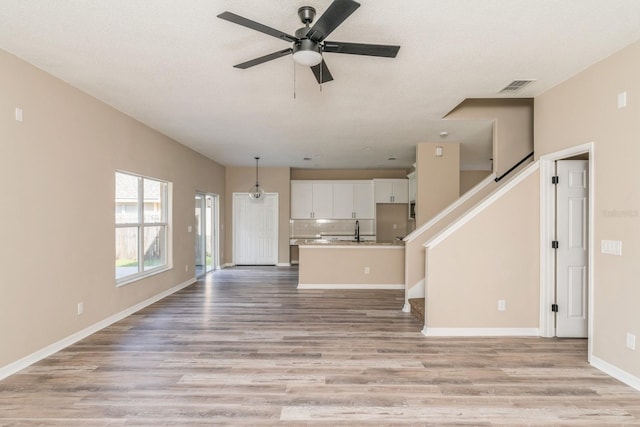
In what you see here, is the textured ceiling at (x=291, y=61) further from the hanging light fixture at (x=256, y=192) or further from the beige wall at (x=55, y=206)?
the hanging light fixture at (x=256, y=192)

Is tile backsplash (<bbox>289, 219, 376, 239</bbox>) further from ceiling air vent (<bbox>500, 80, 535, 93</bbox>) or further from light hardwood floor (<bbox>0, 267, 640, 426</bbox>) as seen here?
ceiling air vent (<bbox>500, 80, 535, 93</bbox>)

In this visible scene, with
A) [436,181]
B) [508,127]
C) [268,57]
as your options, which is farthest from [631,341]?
[436,181]

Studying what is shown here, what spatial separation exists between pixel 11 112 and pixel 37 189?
681 mm

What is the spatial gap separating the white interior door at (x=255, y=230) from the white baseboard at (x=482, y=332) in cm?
584

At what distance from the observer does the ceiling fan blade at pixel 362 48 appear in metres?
2.19

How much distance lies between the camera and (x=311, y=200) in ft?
30.4

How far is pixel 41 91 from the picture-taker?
317cm

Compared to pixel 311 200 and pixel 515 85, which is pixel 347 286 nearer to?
pixel 311 200

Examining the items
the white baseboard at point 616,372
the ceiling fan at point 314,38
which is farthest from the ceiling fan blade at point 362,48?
the white baseboard at point 616,372

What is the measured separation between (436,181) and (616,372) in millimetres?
3714

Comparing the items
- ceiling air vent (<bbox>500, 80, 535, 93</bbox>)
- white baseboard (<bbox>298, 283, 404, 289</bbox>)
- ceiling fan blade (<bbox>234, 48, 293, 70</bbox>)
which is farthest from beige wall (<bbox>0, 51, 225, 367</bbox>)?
ceiling air vent (<bbox>500, 80, 535, 93</bbox>)

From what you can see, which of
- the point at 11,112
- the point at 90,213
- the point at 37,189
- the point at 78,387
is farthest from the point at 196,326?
the point at 11,112

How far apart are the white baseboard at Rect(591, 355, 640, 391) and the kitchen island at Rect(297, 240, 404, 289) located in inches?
136

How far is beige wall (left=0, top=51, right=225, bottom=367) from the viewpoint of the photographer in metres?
2.85
